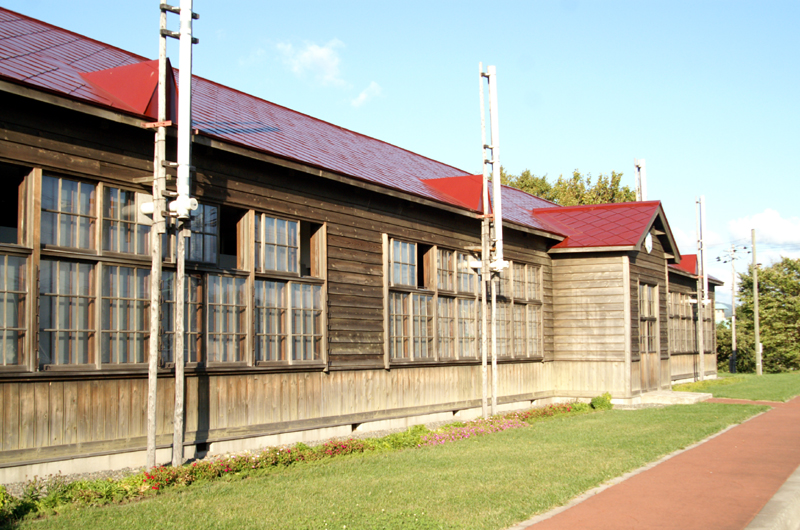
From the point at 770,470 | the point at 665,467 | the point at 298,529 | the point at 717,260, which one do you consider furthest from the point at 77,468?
the point at 717,260

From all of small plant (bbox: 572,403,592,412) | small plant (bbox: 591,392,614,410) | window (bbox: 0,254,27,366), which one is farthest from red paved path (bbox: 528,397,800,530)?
small plant (bbox: 591,392,614,410)

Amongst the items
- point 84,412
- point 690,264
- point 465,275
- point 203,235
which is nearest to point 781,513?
point 84,412

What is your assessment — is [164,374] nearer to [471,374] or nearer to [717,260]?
[471,374]

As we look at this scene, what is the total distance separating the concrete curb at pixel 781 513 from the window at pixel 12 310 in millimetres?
8244

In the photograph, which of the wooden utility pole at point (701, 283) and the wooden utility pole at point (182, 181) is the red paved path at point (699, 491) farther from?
the wooden utility pole at point (701, 283)

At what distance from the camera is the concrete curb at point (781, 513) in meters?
7.81

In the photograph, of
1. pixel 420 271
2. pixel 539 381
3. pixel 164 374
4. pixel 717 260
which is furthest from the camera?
pixel 717 260

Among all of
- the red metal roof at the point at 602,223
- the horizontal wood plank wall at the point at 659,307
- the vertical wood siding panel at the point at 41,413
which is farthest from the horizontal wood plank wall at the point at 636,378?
the vertical wood siding panel at the point at 41,413

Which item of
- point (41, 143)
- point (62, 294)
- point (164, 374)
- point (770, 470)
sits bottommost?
point (770, 470)

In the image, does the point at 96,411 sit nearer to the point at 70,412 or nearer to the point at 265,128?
the point at 70,412

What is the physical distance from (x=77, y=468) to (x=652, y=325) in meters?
20.0

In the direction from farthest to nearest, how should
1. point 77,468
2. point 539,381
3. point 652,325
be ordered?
point 652,325, point 539,381, point 77,468

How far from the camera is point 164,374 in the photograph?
420 inches

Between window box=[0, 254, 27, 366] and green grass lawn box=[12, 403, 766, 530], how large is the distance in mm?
2158
